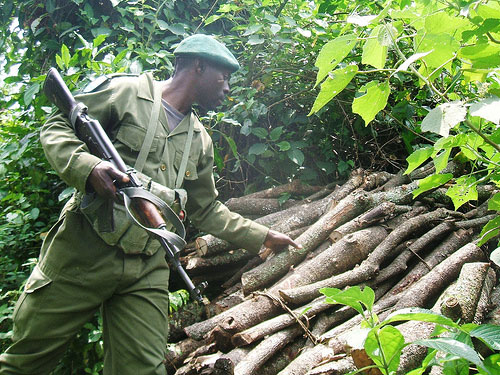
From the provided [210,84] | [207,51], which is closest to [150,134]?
[210,84]

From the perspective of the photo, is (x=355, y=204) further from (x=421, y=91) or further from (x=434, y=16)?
(x=434, y=16)

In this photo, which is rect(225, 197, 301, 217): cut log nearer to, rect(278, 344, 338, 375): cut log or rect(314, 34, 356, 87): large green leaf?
rect(278, 344, 338, 375): cut log

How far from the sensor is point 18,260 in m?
4.14

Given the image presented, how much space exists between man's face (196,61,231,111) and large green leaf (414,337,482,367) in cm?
229

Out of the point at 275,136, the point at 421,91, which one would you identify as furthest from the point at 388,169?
the point at 275,136

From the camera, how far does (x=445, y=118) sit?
992mm

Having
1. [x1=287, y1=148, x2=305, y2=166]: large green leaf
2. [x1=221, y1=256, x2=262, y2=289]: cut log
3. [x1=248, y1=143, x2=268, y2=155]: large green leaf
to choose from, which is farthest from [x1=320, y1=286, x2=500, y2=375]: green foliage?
[x1=248, y1=143, x2=268, y2=155]: large green leaf

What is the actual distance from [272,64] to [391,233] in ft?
7.80

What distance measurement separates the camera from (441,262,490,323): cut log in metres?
2.08

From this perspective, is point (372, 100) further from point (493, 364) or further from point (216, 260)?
point (216, 260)

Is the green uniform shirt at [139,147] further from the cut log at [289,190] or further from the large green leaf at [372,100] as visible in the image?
the large green leaf at [372,100]

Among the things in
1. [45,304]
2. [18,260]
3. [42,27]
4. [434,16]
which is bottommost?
[18,260]

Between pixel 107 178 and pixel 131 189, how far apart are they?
6.0 inches

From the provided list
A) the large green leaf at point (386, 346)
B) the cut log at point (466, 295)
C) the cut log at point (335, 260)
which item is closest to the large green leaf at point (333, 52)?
the large green leaf at point (386, 346)
